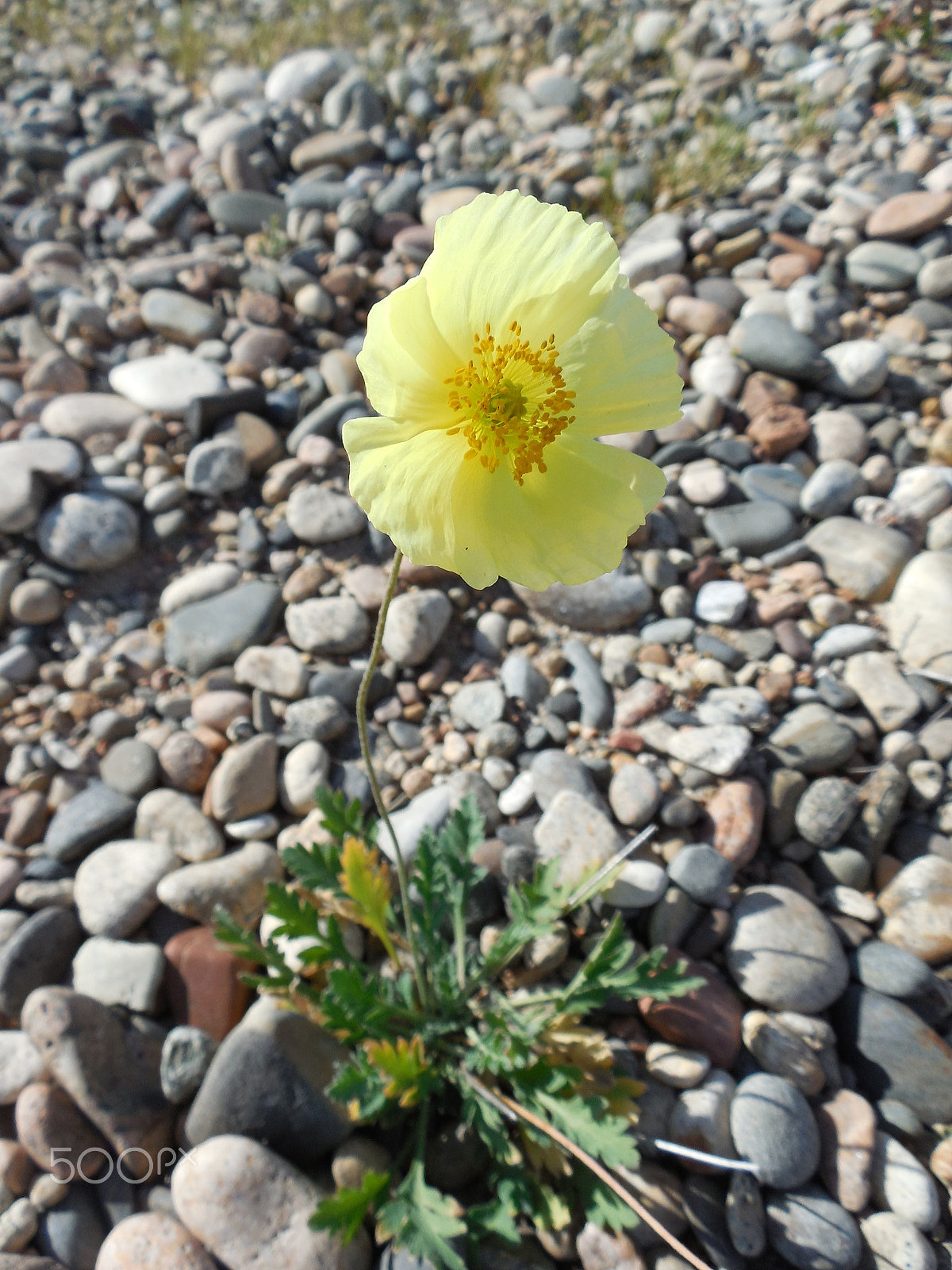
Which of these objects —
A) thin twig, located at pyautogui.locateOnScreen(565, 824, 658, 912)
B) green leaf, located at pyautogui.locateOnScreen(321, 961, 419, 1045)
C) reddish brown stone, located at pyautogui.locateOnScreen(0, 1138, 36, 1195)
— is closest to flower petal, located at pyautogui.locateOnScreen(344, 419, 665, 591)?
thin twig, located at pyautogui.locateOnScreen(565, 824, 658, 912)

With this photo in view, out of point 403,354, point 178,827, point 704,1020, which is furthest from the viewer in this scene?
point 178,827

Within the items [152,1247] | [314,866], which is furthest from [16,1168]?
[314,866]

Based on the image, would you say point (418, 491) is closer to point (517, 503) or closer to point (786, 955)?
point (517, 503)

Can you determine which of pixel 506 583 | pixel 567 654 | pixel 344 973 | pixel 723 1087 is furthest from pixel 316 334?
pixel 723 1087

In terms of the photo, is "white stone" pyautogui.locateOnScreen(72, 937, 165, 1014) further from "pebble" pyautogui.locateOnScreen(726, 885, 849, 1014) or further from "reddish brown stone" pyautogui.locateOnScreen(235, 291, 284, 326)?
"reddish brown stone" pyautogui.locateOnScreen(235, 291, 284, 326)

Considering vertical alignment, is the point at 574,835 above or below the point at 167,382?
below

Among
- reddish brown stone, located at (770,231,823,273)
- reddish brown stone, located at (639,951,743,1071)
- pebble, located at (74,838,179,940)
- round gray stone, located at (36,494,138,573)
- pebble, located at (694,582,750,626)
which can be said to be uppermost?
reddish brown stone, located at (770,231,823,273)
